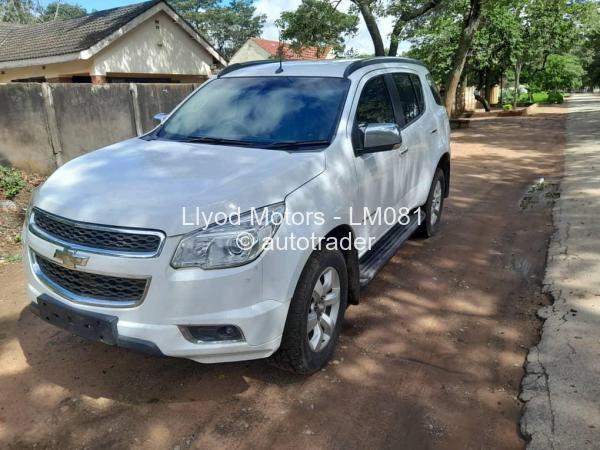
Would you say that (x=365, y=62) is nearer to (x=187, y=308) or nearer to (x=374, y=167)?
(x=374, y=167)

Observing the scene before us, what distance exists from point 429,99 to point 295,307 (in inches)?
145

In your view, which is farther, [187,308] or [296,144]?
[296,144]

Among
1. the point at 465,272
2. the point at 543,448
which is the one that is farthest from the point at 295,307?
the point at 465,272

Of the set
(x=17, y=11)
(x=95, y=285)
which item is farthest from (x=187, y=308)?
(x=17, y=11)

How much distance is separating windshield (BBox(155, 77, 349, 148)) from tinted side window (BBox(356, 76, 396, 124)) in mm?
206

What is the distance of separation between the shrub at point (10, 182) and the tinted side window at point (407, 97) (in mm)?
5558

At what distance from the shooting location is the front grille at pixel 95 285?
2545 mm

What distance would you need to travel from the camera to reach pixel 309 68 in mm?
4078

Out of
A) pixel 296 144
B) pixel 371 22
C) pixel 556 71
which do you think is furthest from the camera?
pixel 556 71

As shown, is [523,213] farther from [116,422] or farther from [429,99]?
[116,422]

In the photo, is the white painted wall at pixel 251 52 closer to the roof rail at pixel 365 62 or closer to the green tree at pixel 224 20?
the green tree at pixel 224 20

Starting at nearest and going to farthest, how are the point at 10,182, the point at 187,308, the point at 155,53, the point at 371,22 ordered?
1. the point at 187,308
2. the point at 10,182
3. the point at 371,22
4. the point at 155,53

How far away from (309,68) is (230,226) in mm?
2072

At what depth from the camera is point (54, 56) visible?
15047 millimetres
